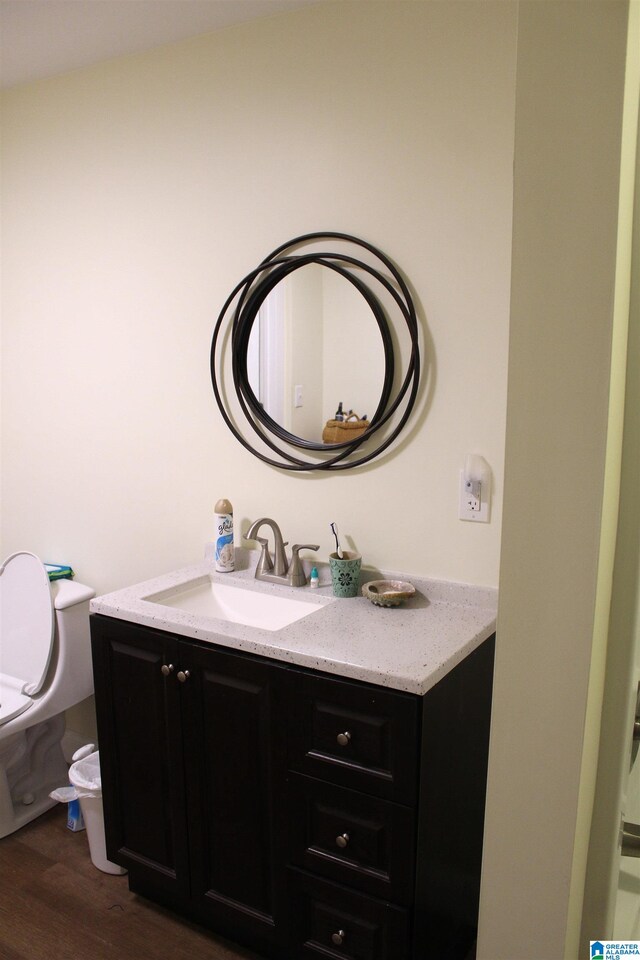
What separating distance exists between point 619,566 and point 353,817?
3.07 feet

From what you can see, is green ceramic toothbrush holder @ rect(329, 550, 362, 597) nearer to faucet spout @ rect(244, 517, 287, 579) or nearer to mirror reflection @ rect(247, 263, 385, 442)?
faucet spout @ rect(244, 517, 287, 579)

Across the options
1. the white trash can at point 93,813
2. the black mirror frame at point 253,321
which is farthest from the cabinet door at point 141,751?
the black mirror frame at point 253,321

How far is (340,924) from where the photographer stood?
5.64 ft

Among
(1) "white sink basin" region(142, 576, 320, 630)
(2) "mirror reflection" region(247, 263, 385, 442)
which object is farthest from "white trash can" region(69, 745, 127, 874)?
(2) "mirror reflection" region(247, 263, 385, 442)

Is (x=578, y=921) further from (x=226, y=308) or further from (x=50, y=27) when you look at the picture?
(x=50, y=27)

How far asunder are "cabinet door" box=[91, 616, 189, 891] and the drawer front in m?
0.40

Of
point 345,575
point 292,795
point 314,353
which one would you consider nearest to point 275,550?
point 345,575

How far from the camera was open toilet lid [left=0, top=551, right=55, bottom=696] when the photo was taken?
8.44ft

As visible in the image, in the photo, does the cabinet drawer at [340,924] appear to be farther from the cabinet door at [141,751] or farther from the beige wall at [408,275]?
the beige wall at [408,275]

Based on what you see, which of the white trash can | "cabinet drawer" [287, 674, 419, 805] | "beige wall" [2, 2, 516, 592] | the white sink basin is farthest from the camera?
the white trash can

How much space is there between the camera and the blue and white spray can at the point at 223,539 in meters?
2.32

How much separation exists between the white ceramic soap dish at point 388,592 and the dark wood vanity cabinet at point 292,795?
26 centimetres

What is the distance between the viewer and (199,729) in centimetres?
192

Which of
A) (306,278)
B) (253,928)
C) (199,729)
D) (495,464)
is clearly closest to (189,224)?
(306,278)
